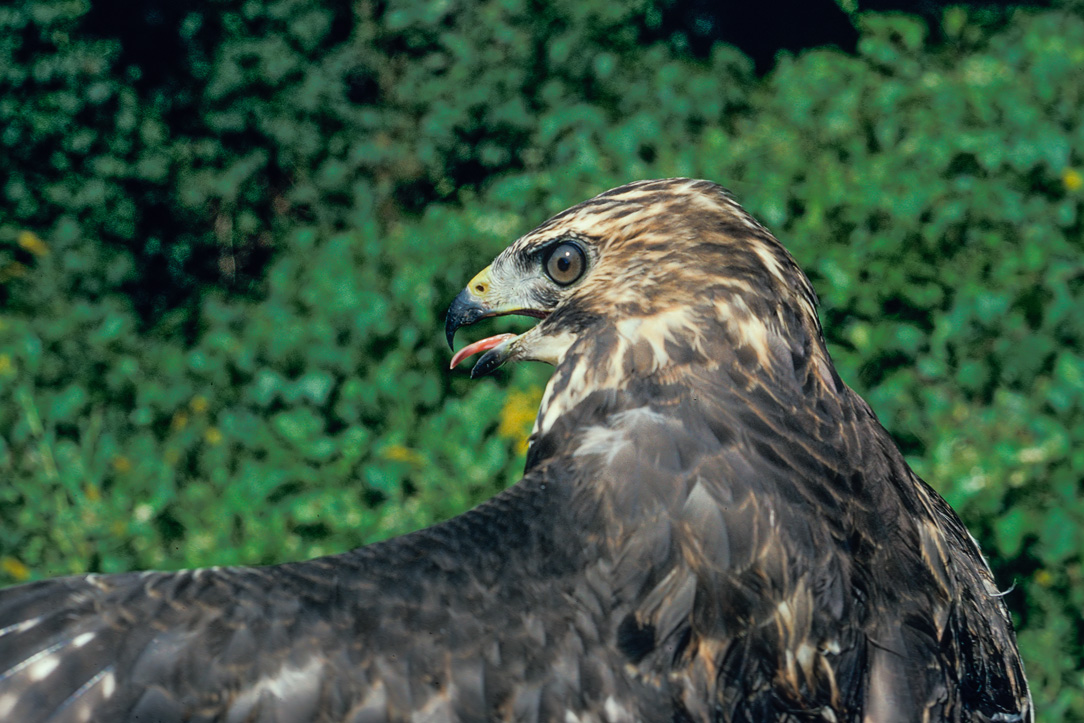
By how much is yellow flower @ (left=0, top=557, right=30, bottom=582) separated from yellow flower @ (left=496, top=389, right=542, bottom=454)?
1.98 m

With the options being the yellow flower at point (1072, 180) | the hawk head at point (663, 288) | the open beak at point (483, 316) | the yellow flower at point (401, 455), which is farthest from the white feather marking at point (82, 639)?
the yellow flower at point (1072, 180)

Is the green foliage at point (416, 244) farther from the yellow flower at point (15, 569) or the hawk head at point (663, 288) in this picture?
the hawk head at point (663, 288)

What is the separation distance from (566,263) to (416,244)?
365cm

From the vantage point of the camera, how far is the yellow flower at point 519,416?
4.44 m

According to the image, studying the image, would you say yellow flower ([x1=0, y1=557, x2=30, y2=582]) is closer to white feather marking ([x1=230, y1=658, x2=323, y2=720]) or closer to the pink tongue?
the pink tongue

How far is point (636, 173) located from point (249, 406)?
7.22 ft

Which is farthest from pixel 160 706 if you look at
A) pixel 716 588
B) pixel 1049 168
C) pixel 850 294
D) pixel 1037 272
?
pixel 1049 168

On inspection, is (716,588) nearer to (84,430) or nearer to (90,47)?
(84,430)

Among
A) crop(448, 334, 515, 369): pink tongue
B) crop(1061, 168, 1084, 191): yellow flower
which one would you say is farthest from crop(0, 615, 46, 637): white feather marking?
crop(1061, 168, 1084, 191): yellow flower

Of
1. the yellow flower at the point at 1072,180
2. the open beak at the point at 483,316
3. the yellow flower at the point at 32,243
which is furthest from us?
the yellow flower at the point at 32,243

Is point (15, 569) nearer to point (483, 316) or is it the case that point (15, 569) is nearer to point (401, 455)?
point (401, 455)

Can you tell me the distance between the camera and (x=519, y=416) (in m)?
4.46

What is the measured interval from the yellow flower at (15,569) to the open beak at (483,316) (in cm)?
284

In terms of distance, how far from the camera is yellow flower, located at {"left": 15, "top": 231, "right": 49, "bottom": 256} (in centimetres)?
623
